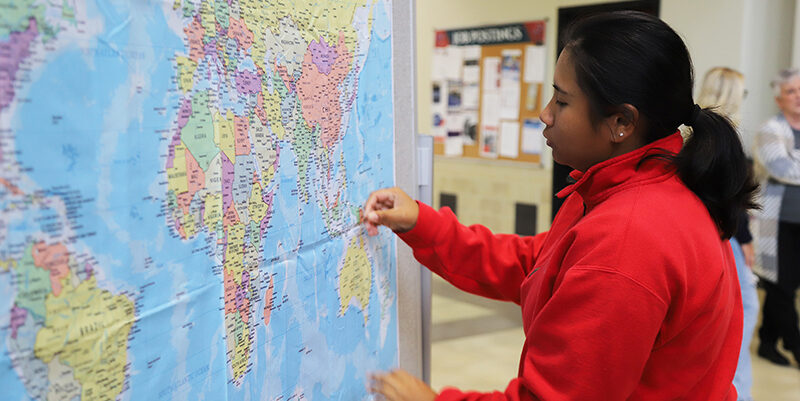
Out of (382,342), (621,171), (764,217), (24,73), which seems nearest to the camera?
(24,73)

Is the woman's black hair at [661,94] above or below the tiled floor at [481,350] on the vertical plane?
above

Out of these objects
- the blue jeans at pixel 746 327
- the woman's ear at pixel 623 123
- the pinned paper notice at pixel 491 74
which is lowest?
the blue jeans at pixel 746 327

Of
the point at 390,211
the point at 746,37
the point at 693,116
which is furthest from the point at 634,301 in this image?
the point at 746,37

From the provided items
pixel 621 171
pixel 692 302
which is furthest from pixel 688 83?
pixel 692 302

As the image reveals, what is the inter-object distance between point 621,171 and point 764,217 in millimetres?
2640

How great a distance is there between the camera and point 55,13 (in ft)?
1.83

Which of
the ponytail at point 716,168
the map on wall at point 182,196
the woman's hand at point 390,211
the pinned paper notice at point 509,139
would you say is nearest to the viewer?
the map on wall at point 182,196

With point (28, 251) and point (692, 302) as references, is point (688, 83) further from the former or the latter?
point (28, 251)

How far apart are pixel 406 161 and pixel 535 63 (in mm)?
3219

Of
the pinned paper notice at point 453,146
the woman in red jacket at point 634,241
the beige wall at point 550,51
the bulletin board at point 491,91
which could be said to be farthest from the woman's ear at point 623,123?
the pinned paper notice at point 453,146

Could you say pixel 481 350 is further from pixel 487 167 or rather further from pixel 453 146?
pixel 453 146

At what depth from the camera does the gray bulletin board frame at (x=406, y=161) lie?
1.22 meters

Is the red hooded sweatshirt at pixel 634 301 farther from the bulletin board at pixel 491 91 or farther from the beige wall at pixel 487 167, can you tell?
the beige wall at pixel 487 167

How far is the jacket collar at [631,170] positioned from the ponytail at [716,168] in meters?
0.02
